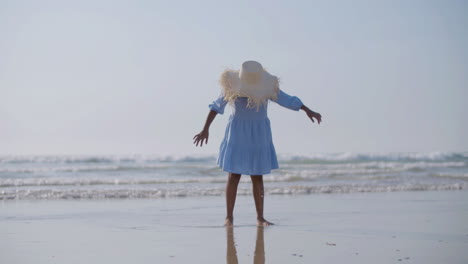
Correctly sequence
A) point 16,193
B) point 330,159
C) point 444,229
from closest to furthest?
point 444,229, point 16,193, point 330,159

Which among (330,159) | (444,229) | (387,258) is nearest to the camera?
(387,258)

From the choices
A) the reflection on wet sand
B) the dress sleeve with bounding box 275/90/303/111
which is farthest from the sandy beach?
the dress sleeve with bounding box 275/90/303/111

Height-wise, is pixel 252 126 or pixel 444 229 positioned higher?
pixel 252 126

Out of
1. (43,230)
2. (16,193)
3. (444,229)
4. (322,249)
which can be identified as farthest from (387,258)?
(16,193)

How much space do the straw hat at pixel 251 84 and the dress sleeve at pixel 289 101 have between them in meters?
0.05

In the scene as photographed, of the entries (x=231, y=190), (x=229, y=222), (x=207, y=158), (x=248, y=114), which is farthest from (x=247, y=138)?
(x=207, y=158)

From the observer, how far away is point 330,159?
2591 centimetres

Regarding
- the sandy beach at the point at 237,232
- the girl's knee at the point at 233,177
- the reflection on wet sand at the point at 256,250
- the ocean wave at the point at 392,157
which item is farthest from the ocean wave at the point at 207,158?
the reflection on wet sand at the point at 256,250

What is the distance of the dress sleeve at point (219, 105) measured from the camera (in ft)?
18.1

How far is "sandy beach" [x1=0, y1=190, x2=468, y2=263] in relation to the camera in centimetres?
409

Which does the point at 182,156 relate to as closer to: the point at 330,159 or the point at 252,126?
the point at 330,159

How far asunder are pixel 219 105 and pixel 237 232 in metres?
1.16

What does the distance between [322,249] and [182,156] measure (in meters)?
22.8

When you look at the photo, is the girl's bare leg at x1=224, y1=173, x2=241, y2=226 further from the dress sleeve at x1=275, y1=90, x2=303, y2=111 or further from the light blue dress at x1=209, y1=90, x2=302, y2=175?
the dress sleeve at x1=275, y1=90, x2=303, y2=111
